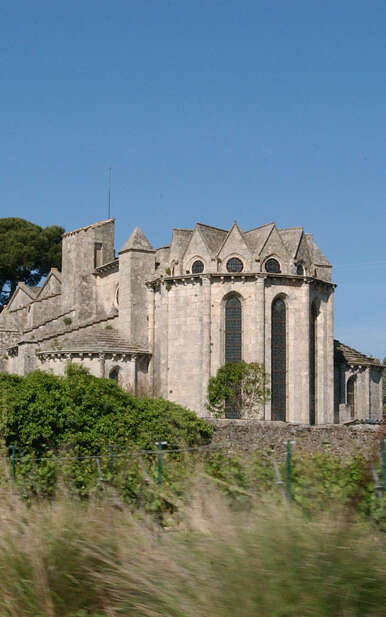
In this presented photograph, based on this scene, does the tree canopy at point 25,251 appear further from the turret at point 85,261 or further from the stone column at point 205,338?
the stone column at point 205,338

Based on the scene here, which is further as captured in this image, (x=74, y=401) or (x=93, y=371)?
(x=93, y=371)

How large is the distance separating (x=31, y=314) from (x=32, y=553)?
1913 inches

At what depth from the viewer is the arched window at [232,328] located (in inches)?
1588

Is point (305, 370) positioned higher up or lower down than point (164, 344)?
lower down

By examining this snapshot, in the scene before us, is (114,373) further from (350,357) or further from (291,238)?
(350,357)

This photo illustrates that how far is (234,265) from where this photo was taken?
41156 mm

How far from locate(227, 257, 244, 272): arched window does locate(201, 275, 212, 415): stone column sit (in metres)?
1.48

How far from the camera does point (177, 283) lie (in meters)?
41.4

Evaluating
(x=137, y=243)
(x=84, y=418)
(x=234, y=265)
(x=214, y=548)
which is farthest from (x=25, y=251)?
(x=214, y=548)

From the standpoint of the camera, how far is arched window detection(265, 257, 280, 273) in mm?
41062

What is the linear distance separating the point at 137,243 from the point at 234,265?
6.54m

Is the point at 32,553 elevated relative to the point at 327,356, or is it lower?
lower

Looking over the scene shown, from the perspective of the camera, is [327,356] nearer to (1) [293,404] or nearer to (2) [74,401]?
(1) [293,404]

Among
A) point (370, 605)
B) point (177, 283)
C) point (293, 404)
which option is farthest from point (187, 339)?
point (370, 605)
